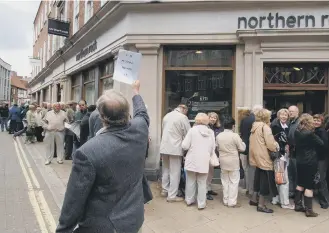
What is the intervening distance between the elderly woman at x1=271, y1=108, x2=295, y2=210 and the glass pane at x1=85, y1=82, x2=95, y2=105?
8480 mm

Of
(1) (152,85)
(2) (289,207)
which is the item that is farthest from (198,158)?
(1) (152,85)

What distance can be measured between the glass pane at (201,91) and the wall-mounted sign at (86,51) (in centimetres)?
426

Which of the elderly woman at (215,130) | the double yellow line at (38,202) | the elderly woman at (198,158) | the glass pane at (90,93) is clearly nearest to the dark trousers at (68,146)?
the double yellow line at (38,202)

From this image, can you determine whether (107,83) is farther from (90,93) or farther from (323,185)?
(323,185)

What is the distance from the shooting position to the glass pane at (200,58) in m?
8.57

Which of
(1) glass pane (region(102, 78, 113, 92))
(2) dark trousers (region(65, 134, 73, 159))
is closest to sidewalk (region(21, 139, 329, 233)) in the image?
(2) dark trousers (region(65, 134, 73, 159))

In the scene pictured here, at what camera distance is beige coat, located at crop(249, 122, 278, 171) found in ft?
18.5

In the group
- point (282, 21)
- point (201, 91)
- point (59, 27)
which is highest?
→ point (59, 27)

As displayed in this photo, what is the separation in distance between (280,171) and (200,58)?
4066 millimetres

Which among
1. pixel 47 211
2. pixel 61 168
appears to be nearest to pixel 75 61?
pixel 61 168

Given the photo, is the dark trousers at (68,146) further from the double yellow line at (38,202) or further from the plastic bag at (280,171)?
the plastic bag at (280,171)

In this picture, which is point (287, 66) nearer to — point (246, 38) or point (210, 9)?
point (246, 38)

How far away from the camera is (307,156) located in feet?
18.2

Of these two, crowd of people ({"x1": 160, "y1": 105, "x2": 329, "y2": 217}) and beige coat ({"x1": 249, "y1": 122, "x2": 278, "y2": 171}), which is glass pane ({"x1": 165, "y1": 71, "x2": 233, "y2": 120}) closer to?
crowd of people ({"x1": 160, "y1": 105, "x2": 329, "y2": 217})
